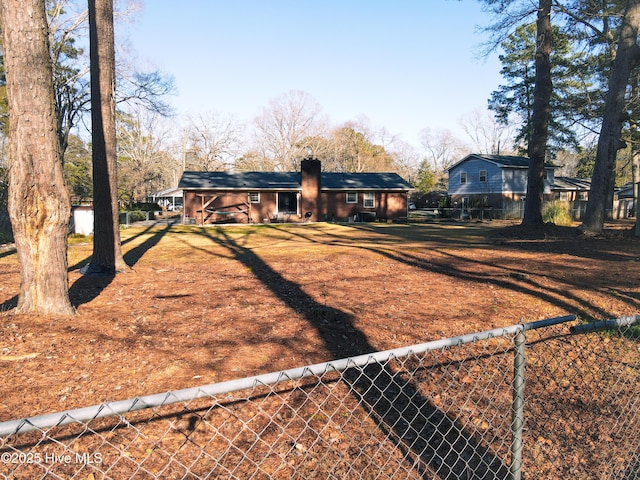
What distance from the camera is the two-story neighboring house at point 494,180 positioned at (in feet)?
122

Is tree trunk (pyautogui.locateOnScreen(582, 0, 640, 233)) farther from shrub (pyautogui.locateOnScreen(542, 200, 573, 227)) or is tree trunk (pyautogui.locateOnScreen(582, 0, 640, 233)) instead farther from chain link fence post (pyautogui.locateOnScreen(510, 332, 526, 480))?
chain link fence post (pyautogui.locateOnScreen(510, 332, 526, 480))

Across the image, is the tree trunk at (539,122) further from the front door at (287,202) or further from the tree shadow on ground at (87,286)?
the front door at (287,202)

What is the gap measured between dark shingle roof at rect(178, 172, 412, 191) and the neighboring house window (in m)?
0.64

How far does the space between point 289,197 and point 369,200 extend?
20.7 feet

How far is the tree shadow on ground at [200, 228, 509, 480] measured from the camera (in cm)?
318

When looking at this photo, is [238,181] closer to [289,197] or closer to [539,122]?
[289,197]

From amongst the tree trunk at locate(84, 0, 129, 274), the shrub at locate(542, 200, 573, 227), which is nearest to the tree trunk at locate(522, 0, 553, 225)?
the shrub at locate(542, 200, 573, 227)

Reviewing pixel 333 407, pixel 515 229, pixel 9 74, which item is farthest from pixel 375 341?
pixel 515 229

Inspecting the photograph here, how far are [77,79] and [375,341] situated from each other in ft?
104

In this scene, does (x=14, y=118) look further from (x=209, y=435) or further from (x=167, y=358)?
(x=209, y=435)

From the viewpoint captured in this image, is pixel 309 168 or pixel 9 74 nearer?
pixel 9 74

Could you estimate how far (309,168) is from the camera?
31.4 metres

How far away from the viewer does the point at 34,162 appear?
5.31m

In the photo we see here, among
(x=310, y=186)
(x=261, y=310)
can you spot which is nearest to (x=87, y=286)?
(x=261, y=310)
